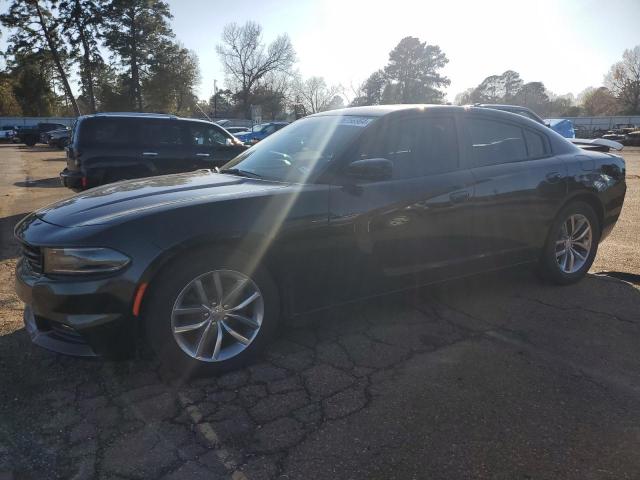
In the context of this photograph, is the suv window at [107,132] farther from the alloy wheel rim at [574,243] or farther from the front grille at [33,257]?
the alloy wheel rim at [574,243]

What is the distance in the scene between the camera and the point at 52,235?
2.75m

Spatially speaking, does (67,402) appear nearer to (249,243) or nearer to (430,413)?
(249,243)

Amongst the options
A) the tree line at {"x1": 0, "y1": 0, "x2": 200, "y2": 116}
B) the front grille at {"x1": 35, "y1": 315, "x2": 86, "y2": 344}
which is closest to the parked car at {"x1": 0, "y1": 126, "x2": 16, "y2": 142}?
the tree line at {"x1": 0, "y1": 0, "x2": 200, "y2": 116}

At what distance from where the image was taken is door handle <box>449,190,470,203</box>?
370 cm

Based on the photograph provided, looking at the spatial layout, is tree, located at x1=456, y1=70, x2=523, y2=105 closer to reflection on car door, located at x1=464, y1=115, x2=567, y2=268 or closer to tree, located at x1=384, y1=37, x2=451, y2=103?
tree, located at x1=384, y1=37, x2=451, y2=103

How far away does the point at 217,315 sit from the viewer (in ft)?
9.70

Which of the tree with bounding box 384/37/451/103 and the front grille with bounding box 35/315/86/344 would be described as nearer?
the front grille with bounding box 35/315/86/344

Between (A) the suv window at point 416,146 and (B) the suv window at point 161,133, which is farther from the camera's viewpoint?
(B) the suv window at point 161,133

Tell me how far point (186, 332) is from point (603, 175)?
4.05 m

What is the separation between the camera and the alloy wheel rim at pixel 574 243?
15.0 feet

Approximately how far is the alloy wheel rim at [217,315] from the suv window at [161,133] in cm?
667

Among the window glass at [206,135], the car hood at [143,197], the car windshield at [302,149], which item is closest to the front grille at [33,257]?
the car hood at [143,197]

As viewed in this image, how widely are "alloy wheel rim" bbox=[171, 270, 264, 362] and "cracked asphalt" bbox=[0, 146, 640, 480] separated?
181 millimetres

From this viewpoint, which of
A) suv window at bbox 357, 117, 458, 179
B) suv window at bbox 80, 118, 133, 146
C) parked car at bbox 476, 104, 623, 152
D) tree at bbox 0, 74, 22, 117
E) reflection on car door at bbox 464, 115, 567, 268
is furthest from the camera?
tree at bbox 0, 74, 22, 117
